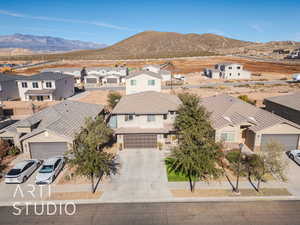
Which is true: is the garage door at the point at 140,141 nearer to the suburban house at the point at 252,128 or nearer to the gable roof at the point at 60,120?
the gable roof at the point at 60,120

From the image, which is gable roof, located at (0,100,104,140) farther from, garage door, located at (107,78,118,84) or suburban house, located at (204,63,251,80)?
suburban house, located at (204,63,251,80)

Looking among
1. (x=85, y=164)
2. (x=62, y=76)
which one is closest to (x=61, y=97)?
(x=62, y=76)

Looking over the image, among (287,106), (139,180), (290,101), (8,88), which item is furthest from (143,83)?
(8,88)

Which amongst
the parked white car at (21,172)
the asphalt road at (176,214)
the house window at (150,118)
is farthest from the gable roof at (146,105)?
the asphalt road at (176,214)

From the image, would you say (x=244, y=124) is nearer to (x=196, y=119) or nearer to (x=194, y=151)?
(x=196, y=119)

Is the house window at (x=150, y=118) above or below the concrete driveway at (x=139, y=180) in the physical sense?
above

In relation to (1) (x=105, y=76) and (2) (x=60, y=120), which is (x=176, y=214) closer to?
(2) (x=60, y=120)
